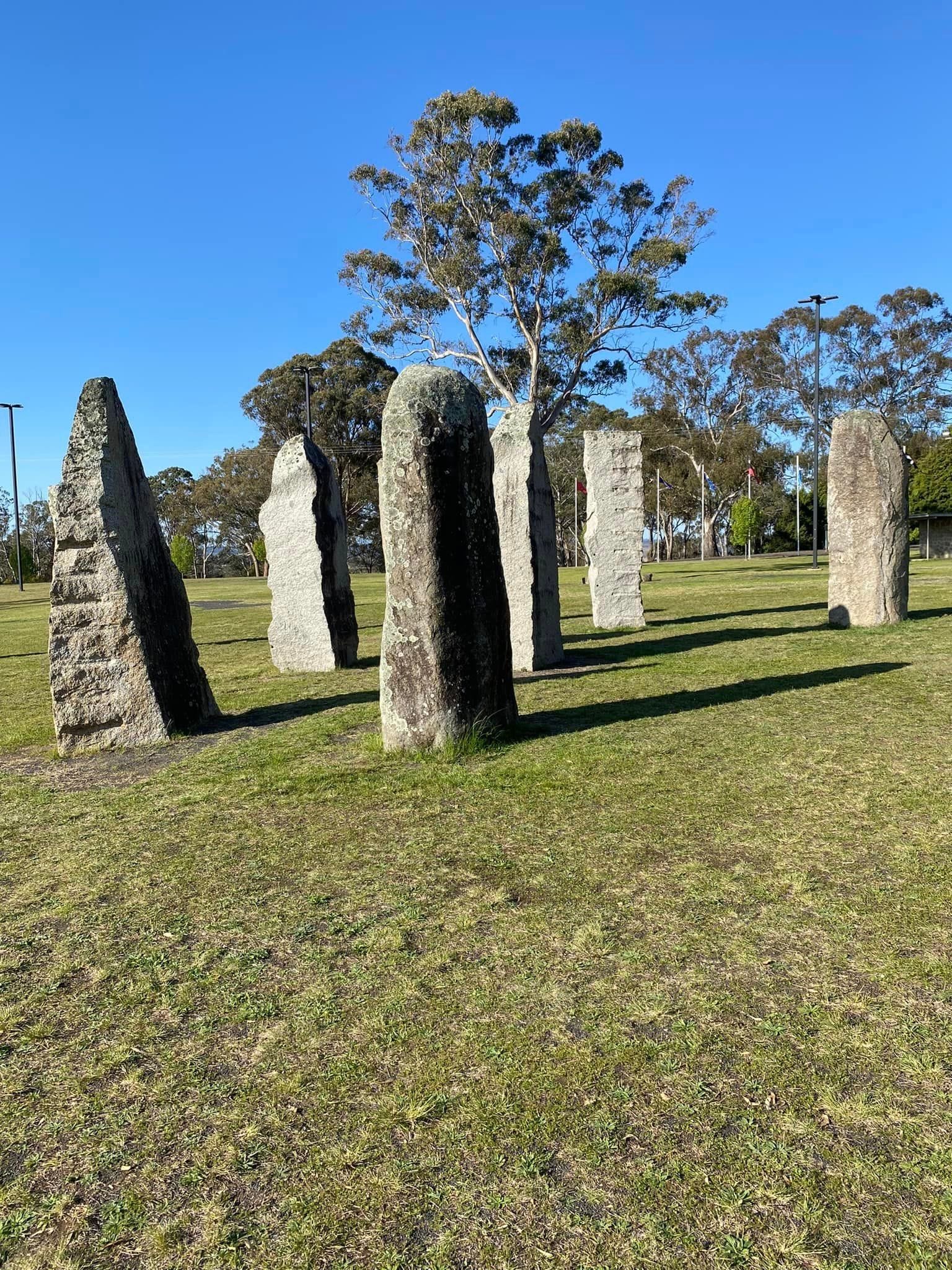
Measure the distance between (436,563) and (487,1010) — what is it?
11.5 ft

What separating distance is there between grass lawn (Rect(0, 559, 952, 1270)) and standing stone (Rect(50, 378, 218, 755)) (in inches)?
33.9

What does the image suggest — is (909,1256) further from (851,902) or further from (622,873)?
(622,873)

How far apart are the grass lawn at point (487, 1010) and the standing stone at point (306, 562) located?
13.7 ft

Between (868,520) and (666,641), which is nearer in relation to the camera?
(868,520)

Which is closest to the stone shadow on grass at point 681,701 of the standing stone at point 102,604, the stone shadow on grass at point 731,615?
the standing stone at point 102,604

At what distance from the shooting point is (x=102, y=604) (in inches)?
266

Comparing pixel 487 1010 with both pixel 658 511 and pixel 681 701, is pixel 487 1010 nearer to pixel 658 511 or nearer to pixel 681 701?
pixel 681 701

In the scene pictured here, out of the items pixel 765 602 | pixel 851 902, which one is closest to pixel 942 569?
pixel 765 602

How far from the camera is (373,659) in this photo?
11.1 metres

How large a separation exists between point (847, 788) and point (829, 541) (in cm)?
753

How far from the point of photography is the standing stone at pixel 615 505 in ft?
43.9

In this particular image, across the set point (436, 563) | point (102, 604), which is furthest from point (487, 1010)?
point (102, 604)

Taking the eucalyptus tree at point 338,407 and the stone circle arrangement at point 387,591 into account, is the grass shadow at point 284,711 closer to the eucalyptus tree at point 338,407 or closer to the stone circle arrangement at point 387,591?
the stone circle arrangement at point 387,591

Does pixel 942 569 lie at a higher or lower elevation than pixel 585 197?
lower
